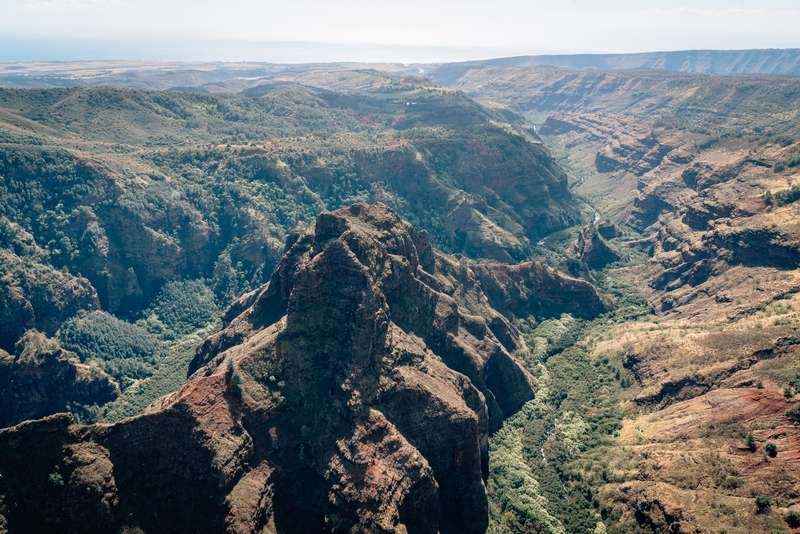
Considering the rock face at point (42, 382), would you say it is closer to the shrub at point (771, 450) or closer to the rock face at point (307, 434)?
the rock face at point (307, 434)

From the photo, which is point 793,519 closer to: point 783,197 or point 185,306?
point 783,197

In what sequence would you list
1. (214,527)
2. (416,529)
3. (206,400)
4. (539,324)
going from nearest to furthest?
(214,527) → (206,400) → (416,529) → (539,324)

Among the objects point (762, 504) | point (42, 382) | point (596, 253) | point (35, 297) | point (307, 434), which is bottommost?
point (42, 382)

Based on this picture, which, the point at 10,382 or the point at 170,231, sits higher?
the point at 170,231

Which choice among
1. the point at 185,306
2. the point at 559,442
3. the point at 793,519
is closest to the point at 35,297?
the point at 185,306

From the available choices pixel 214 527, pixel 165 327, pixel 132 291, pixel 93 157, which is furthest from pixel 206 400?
pixel 93 157

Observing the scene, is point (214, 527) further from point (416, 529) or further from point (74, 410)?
point (74, 410)

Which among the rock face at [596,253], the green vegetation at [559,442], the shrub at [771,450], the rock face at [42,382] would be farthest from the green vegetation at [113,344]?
the rock face at [596,253]

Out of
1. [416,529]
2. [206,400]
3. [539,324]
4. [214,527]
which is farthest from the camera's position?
[539,324]
